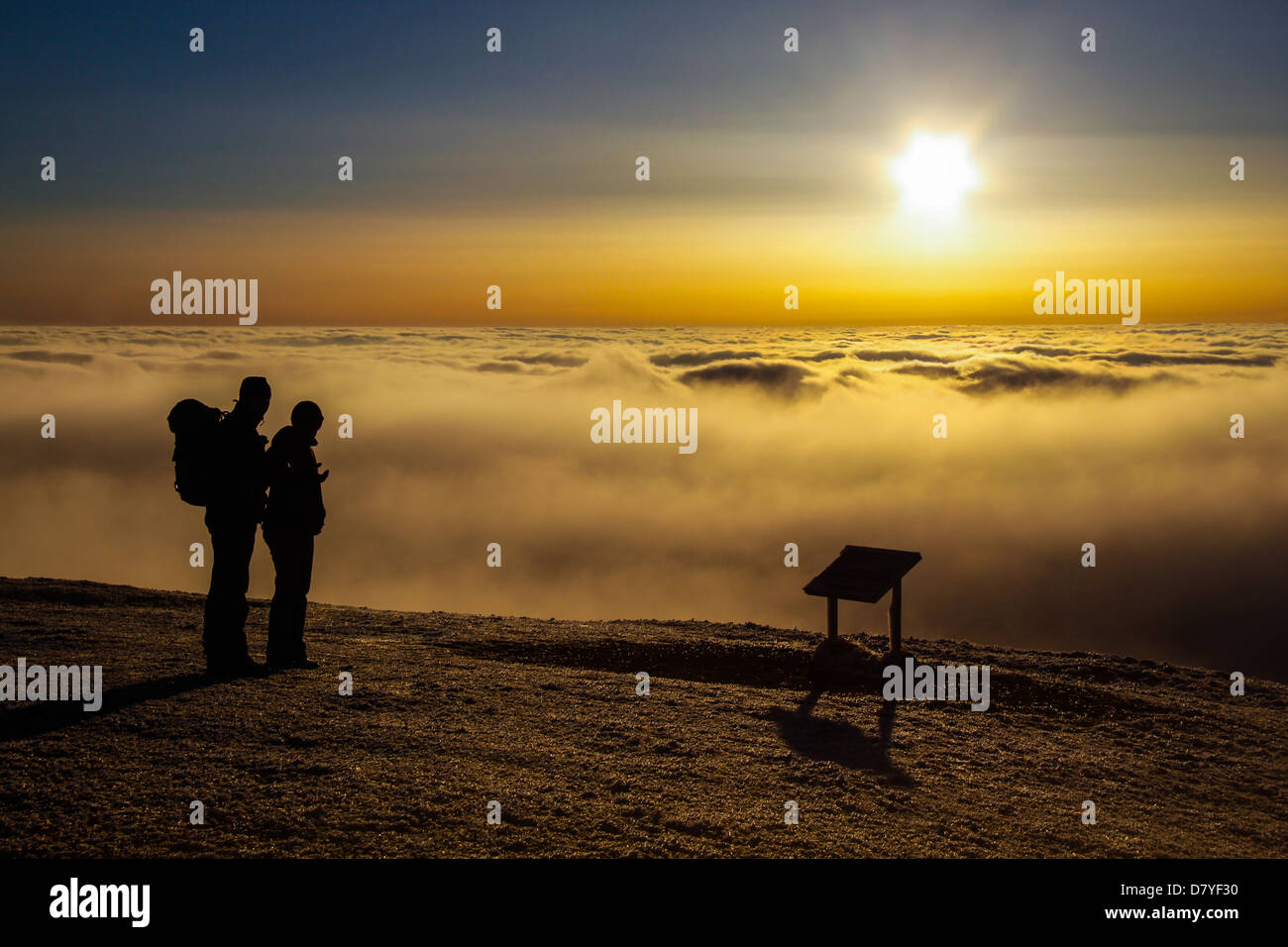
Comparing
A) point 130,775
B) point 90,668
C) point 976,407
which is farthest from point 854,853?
point 976,407

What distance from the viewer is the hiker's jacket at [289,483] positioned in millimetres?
8859

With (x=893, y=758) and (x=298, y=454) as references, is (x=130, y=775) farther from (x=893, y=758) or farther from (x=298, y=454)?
(x=893, y=758)

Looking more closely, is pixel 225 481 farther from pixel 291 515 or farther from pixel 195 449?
pixel 291 515

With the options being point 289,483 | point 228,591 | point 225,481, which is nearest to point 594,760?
point 228,591

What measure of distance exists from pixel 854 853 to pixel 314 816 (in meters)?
3.42

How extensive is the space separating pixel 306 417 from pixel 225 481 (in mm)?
963

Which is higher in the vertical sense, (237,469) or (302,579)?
(237,469)

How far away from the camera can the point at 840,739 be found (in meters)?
8.44

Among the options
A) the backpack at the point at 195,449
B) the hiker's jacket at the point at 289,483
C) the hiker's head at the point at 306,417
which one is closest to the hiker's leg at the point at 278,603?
the hiker's jacket at the point at 289,483

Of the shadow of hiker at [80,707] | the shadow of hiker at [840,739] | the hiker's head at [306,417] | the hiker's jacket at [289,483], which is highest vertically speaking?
the hiker's head at [306,417]

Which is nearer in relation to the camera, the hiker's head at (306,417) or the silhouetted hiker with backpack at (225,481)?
the silhouetted hiker with backpack at (225,481)

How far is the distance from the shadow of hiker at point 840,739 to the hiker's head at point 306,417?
516 cm

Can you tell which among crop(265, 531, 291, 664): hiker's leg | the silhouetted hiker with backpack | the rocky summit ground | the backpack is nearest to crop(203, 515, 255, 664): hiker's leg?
the silhouetted hiker with backpack

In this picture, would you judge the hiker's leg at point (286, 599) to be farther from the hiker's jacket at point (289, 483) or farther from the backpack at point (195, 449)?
the backpack at point (195, 449)
